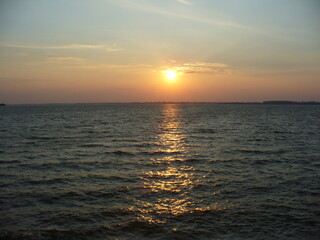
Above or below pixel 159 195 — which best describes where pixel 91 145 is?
above

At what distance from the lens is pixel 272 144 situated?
96.6 ft

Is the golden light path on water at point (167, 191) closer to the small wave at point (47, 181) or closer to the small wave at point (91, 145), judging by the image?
the small wave at point (47, 181)

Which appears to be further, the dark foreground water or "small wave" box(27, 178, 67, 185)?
"small wave" box(27, 178, 67, 185)

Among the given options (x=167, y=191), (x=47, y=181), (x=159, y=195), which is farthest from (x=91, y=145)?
(x=159, y=195)

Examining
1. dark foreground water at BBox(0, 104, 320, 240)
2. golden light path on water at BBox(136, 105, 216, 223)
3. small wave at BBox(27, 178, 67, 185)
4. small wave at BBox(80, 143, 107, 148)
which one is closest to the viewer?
dark foreground water at BBox(0, 104, 320, 240)

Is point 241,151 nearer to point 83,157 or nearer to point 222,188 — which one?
point 222,188

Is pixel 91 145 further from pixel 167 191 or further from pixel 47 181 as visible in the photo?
pixel 167 191

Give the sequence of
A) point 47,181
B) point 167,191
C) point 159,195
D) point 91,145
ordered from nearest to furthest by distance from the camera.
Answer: point 159,195 < point 167,191 < point 47,181 < point 91,145

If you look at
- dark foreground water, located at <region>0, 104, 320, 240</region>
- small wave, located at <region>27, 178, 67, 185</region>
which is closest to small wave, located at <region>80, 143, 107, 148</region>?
dark foreground water, located at <region>0, 104, 320, 240</region>

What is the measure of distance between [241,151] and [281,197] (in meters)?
12.1

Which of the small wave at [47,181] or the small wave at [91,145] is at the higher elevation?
the small wave at [91,145]

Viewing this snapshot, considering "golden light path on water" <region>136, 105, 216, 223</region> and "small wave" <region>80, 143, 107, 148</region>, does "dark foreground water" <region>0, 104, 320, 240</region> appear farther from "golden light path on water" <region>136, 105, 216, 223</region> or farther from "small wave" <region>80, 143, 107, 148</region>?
"small wave" <region>80, 143, 107, 148</region>

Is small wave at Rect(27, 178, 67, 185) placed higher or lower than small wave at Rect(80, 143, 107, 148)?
lower

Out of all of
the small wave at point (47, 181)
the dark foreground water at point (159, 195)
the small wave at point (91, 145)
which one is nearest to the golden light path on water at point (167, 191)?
the dark foreground water at point (159, 195)
